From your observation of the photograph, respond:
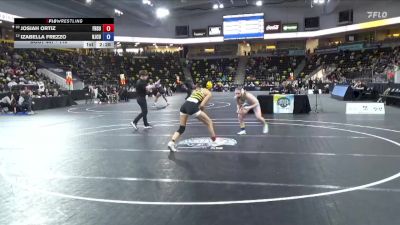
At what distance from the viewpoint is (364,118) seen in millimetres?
15375

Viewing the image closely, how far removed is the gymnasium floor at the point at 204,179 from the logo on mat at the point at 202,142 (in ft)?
0.17

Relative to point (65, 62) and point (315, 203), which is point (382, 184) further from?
point (65, 62)

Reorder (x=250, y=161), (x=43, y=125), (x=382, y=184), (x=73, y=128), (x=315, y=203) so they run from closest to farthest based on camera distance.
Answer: (x=315, y=203) → (x=382, y=184) → (x=250, y=161) → (x=73, y=128) → (x=43, y=125)

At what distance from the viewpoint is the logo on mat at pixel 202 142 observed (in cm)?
960

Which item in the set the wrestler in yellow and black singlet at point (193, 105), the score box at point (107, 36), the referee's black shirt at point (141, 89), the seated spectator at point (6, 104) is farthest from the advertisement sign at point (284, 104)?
the seated spectator at point (6, 104)

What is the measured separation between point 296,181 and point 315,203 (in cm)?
113

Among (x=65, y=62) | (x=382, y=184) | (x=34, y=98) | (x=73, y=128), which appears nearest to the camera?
(x=382, y=184)

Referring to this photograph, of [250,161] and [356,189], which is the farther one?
[250,161]

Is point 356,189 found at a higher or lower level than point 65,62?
lower

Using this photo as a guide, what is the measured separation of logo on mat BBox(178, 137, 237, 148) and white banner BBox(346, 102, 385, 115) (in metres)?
9.26

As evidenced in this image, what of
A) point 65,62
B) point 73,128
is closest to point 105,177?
point 73,128

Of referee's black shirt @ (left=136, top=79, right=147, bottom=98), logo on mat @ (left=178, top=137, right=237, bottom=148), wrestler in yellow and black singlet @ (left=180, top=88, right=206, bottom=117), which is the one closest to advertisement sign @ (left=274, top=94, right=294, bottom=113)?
referee's black shirt @ (left=136, top=79, right=147, bottom=98)
